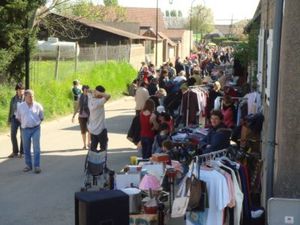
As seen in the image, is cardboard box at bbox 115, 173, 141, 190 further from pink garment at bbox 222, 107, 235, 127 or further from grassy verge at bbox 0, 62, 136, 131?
grassy verge at bbox 0, 62, 136, 131

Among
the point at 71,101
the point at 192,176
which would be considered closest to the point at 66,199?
the point at 192,176

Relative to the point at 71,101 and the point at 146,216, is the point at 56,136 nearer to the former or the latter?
the point at 71,101

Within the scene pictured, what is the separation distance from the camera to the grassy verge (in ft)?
62.7

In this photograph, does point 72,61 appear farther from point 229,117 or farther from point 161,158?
point 161,158

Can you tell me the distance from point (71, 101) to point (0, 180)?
11252 millimetres

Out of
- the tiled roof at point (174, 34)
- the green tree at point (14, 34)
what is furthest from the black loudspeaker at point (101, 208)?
the tiled roof at point (174, 34)

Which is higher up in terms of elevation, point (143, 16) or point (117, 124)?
point (143, 16)

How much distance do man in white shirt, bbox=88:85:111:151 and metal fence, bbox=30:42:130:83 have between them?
29.0 ft

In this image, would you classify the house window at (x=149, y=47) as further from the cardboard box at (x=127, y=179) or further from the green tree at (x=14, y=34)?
the cardboard box at (x=127, y=179)

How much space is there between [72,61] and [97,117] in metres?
17.5

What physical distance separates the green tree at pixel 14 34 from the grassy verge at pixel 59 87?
617mm

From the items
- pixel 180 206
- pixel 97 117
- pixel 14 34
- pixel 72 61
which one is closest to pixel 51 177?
pixel 97 117

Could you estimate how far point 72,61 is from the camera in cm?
2930

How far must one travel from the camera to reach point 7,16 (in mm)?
Answer: 18469
